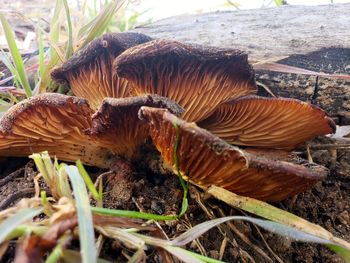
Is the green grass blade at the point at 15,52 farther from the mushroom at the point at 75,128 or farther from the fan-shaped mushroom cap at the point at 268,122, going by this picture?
the fan-shaped mushroom cap at the point at 268,122

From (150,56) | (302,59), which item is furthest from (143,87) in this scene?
(302,59)

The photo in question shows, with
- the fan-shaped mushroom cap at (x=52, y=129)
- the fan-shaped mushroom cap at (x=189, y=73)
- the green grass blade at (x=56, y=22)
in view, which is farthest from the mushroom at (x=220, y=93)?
the green grass blade at (x=56, y=22)

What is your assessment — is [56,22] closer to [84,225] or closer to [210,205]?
[210,205]

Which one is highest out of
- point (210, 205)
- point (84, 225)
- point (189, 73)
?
point (189, 73)

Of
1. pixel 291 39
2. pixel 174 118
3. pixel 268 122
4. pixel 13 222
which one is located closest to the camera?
pixel 13 222

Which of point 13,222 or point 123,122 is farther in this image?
point 123,122

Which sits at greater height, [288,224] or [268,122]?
[268,122]

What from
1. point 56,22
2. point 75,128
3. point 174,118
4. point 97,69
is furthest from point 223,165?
point 56,22

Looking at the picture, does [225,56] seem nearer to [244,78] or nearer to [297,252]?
[244,78]
